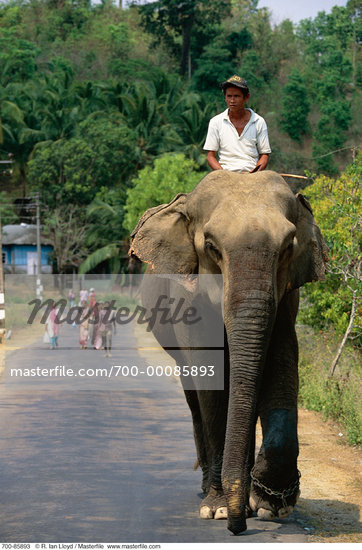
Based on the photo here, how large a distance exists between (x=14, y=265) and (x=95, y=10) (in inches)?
2428

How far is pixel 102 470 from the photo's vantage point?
404 inches

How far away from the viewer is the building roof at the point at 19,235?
66.2 m

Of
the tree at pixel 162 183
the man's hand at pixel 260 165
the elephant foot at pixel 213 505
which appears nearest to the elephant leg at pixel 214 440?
the elephant foot at pixel 213 505

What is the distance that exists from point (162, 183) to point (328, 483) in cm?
3681

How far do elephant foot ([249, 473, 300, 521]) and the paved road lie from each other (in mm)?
93

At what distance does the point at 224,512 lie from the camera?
303 inches

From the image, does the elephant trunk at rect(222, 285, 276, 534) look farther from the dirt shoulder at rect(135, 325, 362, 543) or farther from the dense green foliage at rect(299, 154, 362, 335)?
the dense green foliage at rect(299, 154, 362, 335)

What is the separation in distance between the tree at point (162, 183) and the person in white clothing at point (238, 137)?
3686 centimetres

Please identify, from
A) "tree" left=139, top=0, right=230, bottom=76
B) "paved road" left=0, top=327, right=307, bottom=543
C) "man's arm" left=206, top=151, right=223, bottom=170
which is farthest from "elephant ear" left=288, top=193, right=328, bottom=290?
"tree" left=139, top=0, right=230, bottom=76

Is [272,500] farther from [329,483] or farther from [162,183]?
[162,183]

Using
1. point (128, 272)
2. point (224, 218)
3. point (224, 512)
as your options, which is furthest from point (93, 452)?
point (128, 272)

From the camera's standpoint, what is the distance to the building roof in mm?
66188

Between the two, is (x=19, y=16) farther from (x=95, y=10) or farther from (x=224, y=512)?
(x=224, y=512)

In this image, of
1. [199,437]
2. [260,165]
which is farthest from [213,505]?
[260,165]
